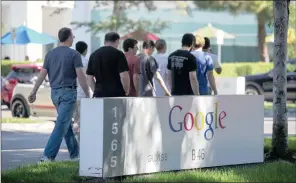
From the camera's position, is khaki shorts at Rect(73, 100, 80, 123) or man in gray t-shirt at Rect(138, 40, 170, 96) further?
man in gray t-shirt at Rect(138, 40, 170, 96)

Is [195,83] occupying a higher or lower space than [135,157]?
higher

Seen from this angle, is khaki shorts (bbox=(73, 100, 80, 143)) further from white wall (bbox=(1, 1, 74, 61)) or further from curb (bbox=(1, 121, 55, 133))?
white wall (bbox=(1, 1, 74, 61))

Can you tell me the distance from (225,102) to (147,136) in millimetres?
1799

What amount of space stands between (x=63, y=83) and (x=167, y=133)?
2.38m

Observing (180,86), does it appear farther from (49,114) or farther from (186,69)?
(49,114)

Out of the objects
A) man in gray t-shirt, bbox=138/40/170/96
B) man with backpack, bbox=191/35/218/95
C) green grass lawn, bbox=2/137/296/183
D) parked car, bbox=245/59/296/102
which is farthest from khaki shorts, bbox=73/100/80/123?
parked car, bbox=245/59/296/102

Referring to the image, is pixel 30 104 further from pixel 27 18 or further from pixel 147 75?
pixel 27 18

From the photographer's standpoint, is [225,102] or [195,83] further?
[195,83]

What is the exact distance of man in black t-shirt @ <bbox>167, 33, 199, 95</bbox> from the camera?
40.0 ft

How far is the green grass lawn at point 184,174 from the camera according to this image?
9430mm

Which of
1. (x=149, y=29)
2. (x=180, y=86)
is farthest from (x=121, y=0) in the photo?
(x=180, y=86)

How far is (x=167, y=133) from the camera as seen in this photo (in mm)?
9961

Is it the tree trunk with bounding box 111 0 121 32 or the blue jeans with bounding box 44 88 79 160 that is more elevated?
the tree trunk with bounding box 111 0 121 32

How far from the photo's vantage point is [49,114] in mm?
22156
